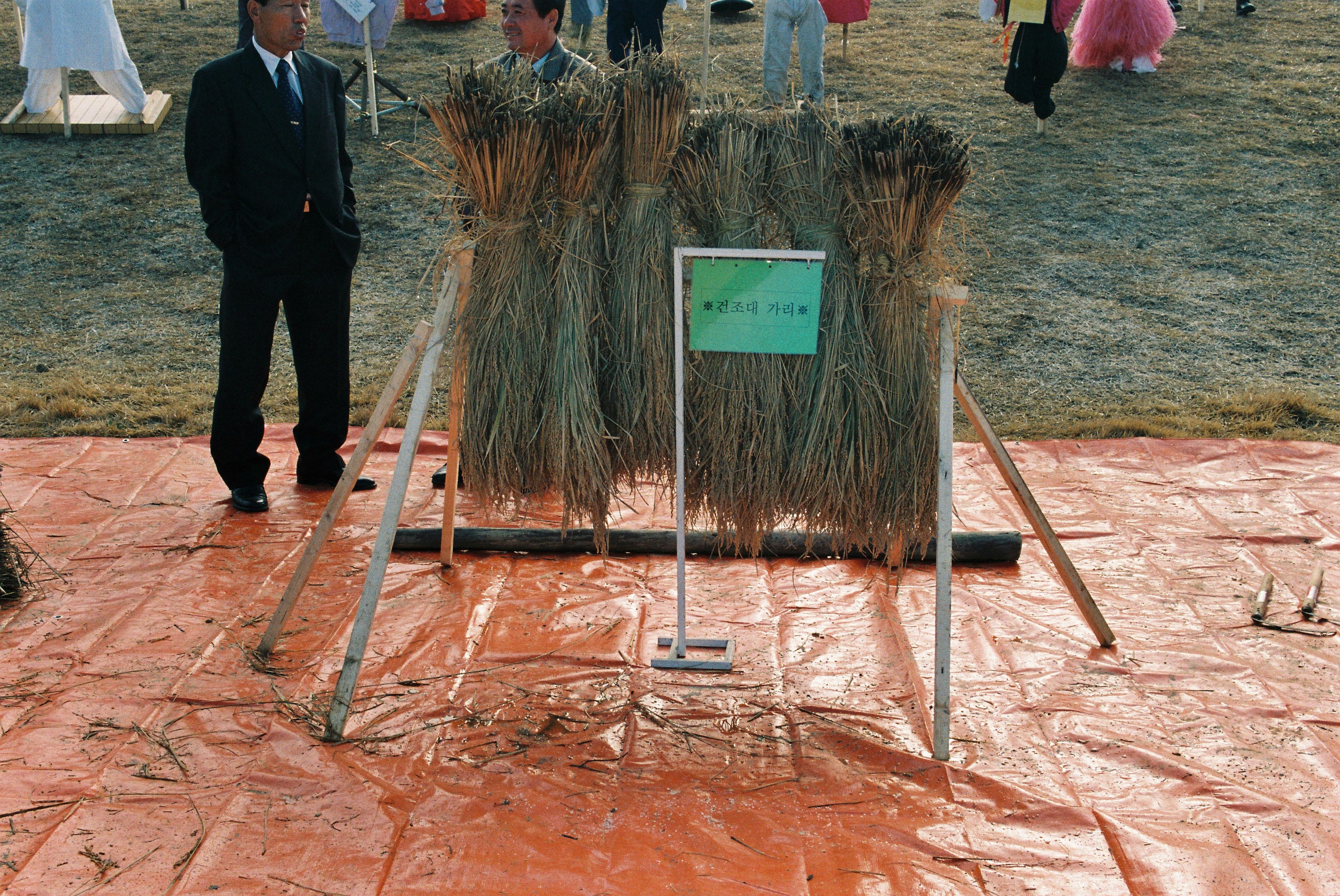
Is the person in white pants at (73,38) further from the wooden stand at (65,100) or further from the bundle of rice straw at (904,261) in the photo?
the bundle of rice straw at (904,261)

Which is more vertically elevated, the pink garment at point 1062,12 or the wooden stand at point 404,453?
the pink garment at point 1062,12

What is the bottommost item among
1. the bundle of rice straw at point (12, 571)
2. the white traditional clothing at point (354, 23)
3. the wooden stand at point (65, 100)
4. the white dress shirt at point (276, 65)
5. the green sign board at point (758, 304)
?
the bundle of rice straw at point (12, 571)

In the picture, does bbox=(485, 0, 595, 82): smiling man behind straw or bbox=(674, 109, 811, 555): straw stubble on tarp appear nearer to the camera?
bbox=(674, 109, 811, 555): straw stubble on tarp

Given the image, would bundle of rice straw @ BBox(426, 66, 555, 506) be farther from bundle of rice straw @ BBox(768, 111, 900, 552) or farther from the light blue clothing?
the light blue clothing

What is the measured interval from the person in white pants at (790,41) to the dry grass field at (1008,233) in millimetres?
431

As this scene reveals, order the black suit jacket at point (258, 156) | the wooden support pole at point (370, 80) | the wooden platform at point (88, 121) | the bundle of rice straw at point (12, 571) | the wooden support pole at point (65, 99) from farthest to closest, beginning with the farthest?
the wooden platform at point (88, 121)
the wooden support pole at point (65, 99)
the wooden support pole at point (370, 80)
the black suit jacket at point (258, 156)
the bundle of rice straw at point (12, 571)

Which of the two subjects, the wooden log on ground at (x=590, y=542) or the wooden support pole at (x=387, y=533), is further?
the wooden log on ground at (x=590, y=542)

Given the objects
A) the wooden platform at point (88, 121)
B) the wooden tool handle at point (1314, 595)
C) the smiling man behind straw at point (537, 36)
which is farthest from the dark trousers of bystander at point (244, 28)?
the wooden tool handle at point (1314, 595)

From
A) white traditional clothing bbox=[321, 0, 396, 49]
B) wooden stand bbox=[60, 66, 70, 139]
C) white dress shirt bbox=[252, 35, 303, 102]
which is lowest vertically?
wooden stand bbox=[60, 66, 70, 139]

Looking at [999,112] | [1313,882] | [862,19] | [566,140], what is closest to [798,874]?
[1313,882]

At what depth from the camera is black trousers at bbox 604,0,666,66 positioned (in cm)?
684

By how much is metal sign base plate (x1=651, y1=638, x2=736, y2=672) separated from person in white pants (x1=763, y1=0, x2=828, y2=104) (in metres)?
4.85

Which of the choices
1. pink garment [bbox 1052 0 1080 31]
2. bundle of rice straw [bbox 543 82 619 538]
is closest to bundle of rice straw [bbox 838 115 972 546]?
bundle of rice straw [bbox 543 82 619 538]

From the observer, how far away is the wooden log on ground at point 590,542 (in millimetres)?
3539
